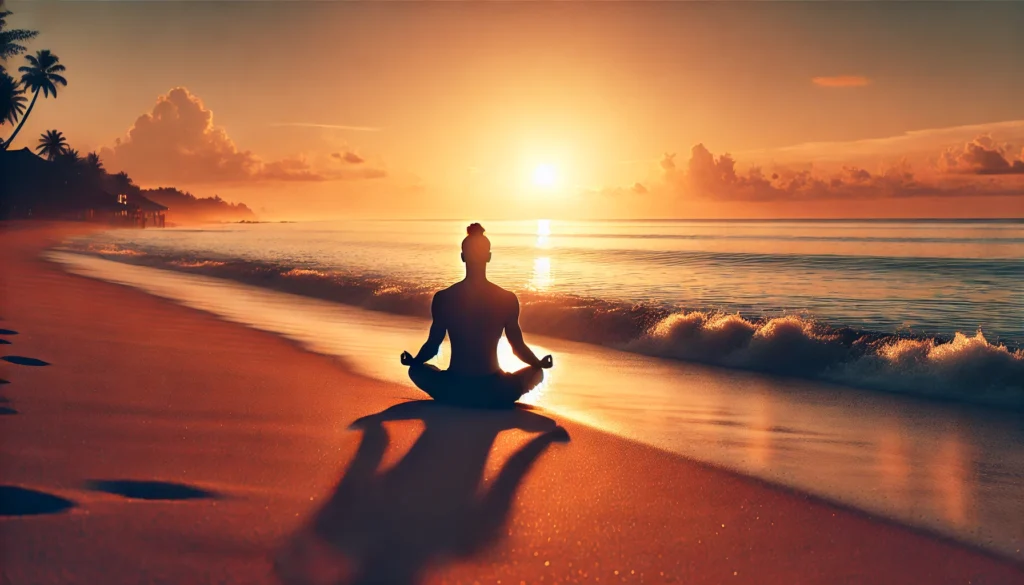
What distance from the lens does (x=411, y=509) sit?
4.95 m

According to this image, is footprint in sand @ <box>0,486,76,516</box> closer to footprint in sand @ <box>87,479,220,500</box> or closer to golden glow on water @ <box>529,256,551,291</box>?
footprint in sand @ <box>87,479,220,500</box>

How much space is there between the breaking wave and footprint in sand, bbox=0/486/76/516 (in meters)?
9.95

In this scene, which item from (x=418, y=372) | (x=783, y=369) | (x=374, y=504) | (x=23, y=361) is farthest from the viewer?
(x=783, y=369)

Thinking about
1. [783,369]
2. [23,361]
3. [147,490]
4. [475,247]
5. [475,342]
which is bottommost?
[783,369]

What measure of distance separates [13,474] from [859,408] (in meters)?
8.38

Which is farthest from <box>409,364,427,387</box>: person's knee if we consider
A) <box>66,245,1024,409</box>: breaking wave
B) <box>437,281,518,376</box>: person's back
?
<box>66,245,1024,409</box>: breaking wave

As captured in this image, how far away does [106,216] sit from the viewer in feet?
415

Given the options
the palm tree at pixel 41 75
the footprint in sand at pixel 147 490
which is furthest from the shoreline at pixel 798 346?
the palm tree at pixel 41 75

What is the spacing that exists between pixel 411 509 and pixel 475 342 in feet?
9.71

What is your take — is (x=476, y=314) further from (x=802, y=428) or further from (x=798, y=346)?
(x=798, y=346)

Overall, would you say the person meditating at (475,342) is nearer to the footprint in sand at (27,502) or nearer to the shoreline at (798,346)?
the footprint in sand at (27,502)

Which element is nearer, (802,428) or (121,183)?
(802,428)

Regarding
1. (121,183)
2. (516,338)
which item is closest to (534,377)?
(516,338)

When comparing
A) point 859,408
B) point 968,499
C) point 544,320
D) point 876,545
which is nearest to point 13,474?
point 876,545
